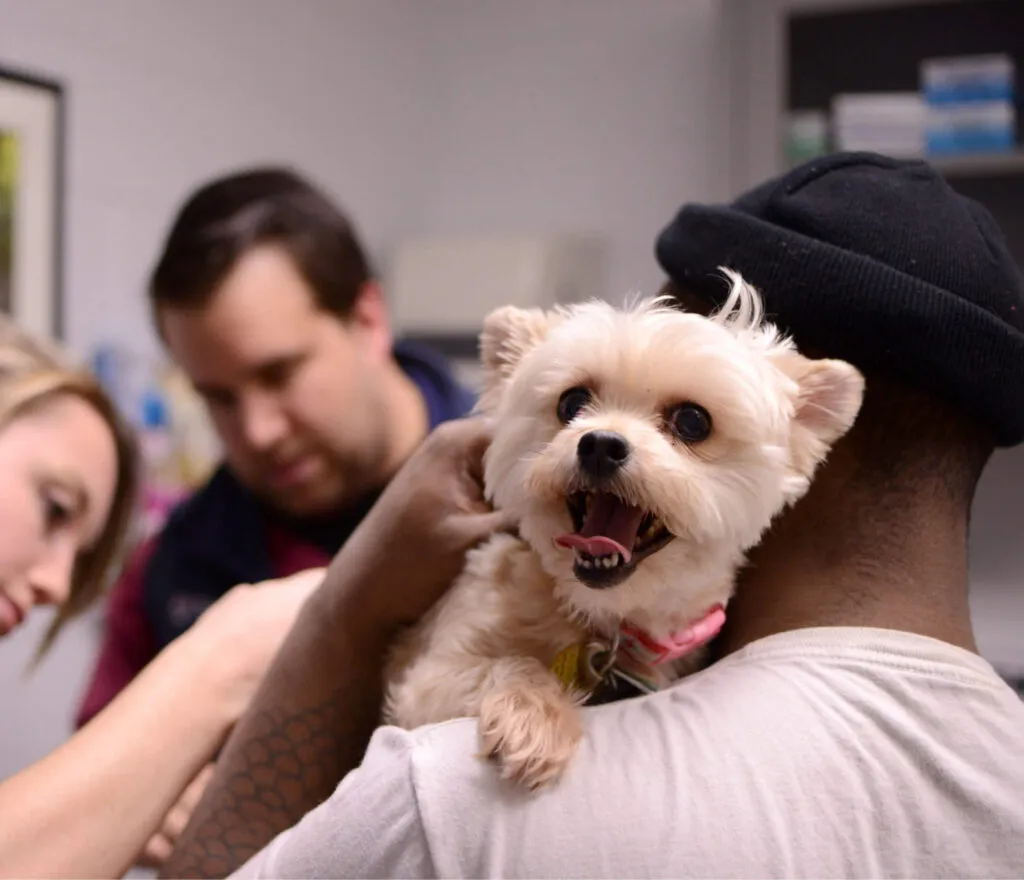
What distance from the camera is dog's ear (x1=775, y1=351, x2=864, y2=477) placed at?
66 centimetres

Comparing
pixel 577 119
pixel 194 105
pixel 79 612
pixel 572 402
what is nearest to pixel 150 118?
pixel 194 105

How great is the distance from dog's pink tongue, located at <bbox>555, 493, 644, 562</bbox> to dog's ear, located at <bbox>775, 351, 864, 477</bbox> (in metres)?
0.13

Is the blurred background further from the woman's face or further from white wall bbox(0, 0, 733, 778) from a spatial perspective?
the woman's face

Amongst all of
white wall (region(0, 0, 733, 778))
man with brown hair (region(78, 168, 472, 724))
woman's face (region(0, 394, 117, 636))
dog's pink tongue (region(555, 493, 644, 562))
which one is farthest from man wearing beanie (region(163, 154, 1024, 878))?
white wall (region(0, 0, 733, 778))

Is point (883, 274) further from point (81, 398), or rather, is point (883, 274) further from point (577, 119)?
point (577, 119)

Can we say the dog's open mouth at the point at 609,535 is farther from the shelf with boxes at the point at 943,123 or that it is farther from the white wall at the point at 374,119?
the shelf with boxes at the point at 943,123

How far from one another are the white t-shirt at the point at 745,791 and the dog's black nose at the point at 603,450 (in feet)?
0.54

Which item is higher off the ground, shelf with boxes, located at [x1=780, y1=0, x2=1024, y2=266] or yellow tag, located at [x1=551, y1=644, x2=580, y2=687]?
shelf with boxes, located at [x1=780, y1=0, x2=1024, y2=266]

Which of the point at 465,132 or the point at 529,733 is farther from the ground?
the point at 465,132

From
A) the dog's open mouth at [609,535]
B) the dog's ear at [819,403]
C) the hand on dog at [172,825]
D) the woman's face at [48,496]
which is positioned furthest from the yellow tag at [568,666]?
the woman's face at [48,496]

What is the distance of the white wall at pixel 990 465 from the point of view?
7.45ft

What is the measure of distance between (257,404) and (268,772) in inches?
29.6

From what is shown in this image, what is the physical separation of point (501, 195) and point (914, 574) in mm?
2620

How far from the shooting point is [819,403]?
68 centimetres
